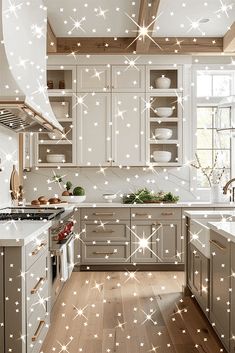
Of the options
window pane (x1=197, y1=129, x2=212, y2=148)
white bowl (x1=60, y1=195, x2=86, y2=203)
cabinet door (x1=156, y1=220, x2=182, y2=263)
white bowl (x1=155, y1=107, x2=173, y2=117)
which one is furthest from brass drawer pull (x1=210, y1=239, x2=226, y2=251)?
window pane (x1=197, y1=129, x2=212, y2=148)

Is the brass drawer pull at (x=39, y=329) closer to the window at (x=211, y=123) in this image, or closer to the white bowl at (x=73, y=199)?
the white bowl at (x=73, y=199)

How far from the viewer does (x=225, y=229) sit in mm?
2645

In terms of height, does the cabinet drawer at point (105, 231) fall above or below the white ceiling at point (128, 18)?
below

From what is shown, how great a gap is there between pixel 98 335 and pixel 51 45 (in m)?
3.48

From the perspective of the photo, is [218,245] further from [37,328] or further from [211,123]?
[211,123]

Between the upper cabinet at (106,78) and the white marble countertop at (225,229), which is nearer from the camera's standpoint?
the white marble countertop at (225,229)

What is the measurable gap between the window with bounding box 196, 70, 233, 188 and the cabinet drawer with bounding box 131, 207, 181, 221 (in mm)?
824

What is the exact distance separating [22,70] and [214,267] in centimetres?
186

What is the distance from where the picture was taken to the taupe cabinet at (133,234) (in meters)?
5.18

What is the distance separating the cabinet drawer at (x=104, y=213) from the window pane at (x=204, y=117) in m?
1.61

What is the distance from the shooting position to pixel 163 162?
5531 mm

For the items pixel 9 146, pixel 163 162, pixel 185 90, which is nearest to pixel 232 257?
pixel 9 146

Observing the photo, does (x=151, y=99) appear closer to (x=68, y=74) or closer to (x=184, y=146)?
(x=184, y=146)

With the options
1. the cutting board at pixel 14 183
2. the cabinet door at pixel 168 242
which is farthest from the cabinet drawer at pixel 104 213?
the cutting board at pixel 14 183
